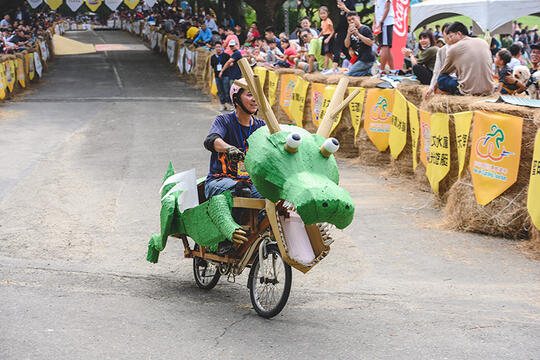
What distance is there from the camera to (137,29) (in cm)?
6669

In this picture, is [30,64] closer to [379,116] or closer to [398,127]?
[379,116]

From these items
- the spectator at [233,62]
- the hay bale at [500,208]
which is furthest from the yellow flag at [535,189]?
the spectator at [233,62]

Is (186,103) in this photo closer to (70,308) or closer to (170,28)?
(70,308)

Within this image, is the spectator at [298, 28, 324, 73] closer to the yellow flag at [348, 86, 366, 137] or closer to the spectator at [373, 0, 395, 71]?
the spectator at [373, 0, 395, 71]

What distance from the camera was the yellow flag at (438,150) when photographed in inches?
387

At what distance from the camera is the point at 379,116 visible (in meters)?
13.1

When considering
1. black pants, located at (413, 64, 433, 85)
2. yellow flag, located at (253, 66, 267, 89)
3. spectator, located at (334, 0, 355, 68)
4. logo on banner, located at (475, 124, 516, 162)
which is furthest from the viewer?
yellow flag, located at (253, 66, 267, 89)

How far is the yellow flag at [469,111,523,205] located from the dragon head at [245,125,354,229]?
3626mm

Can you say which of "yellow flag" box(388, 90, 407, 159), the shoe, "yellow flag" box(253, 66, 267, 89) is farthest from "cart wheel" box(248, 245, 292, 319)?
"yellow flag" box(253, 66, 267, 89)

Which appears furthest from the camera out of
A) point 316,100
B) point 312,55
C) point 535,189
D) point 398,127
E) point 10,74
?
point 10,74

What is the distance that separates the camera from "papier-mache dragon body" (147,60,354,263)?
486 cm

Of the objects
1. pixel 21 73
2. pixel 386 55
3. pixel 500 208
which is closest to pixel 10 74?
pixel 21 73

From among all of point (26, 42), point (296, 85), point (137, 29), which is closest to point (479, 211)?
point (296, 85)

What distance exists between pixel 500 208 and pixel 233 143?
3.78m
